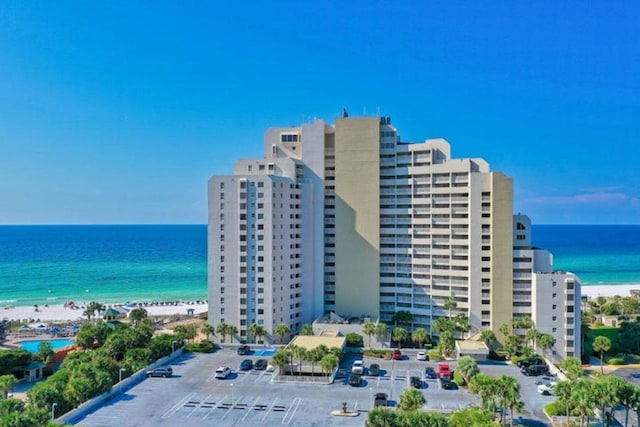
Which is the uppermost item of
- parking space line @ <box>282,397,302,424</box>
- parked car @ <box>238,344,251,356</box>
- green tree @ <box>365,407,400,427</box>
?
green tree @ <box>365,407,400,427</box>

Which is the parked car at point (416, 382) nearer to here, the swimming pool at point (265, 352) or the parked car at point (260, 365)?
the parked car at point (260, 365)

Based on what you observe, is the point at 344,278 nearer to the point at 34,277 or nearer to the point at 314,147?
the point at 314,147

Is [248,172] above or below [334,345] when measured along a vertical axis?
above

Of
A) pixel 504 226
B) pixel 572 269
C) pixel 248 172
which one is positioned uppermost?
pixel 248 172

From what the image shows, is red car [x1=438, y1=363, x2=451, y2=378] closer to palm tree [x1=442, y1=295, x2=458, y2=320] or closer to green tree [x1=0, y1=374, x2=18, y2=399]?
palm tree [x1=442, y1=295, x2=458, y2=320]

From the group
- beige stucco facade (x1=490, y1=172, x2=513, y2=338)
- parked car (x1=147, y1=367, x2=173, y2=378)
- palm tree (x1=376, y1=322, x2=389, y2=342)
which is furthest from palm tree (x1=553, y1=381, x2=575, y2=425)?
parked car (x1=147, y1=367, x2=173, y2=378)

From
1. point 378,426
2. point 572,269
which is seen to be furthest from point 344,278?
point 572,269
